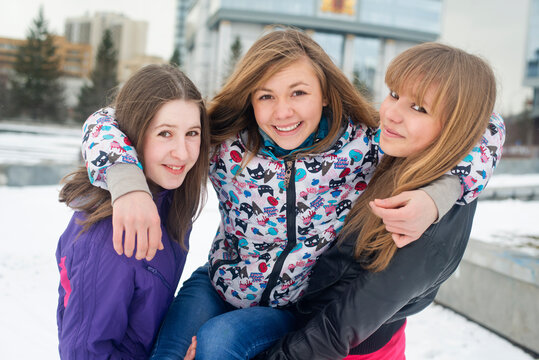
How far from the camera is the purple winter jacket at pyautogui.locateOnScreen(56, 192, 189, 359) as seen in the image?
1749 mm

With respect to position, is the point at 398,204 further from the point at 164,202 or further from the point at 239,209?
the point at 164,202

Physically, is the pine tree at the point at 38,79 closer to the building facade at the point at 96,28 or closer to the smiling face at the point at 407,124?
the smiling face at the point at 407,124

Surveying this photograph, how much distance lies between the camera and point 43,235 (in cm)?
533

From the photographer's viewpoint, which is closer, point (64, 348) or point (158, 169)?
point (64, 348)

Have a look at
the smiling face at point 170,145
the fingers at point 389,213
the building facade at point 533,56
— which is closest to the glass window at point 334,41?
the building facade at point 533,56

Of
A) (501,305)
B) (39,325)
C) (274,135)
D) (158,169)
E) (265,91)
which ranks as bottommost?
(39,325)

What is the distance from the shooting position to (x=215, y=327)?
1888mm

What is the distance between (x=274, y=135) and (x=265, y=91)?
0.21 m

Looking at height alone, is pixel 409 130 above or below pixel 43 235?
above

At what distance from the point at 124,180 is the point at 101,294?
1.56ft

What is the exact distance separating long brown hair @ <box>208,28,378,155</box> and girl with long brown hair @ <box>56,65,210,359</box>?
0.60ft

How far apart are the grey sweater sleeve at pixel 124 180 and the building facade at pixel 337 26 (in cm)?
3900

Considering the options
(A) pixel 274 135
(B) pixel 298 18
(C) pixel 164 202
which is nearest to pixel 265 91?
(A) pixel 274 135

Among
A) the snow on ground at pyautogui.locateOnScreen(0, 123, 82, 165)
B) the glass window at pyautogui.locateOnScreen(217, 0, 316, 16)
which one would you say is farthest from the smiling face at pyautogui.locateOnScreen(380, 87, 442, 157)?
the glass window at pyautogui.locateOnScreen(217, 0, 316, 16)
